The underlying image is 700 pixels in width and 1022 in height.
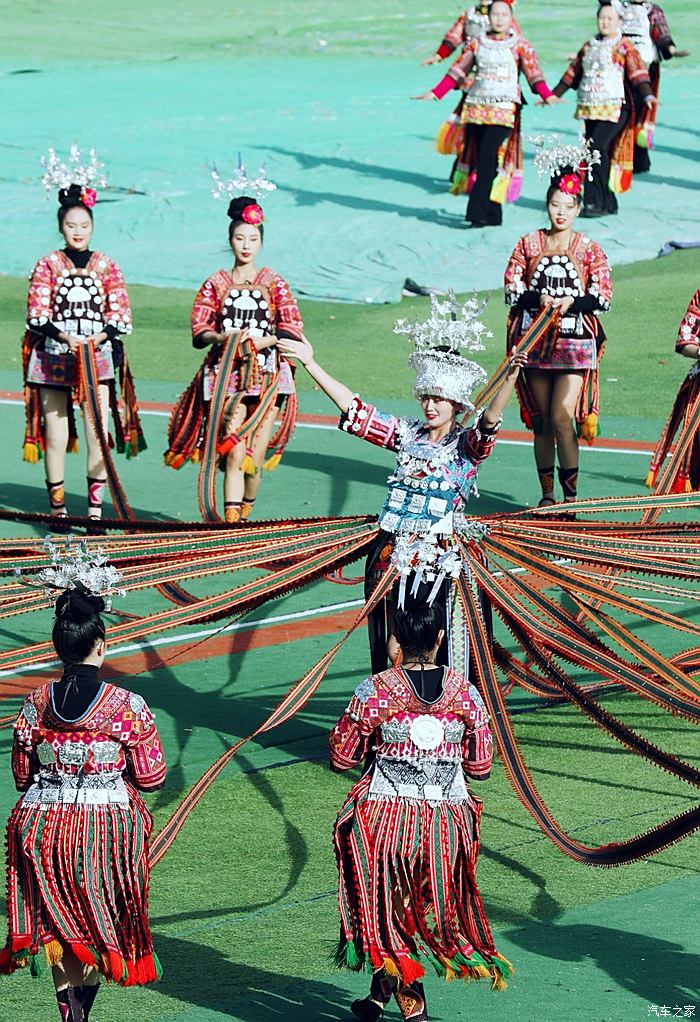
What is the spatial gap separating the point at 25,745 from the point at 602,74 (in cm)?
1584

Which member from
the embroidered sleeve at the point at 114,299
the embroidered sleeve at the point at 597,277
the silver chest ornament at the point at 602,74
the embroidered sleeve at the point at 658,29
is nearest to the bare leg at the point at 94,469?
the embroidered sleeve at the point at 114,299

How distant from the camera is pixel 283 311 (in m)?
10.5

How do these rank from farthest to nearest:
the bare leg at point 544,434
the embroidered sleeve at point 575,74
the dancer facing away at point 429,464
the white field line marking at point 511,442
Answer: the embroidered sleeve at point 575,74
the white field line marking at point 511,442
the bare leg at point 544,434
the dancer facing away at point 429,464

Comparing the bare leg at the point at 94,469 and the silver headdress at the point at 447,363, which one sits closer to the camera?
the silver headdress at the point at 447,363

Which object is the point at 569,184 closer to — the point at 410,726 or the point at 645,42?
the point at 410,726

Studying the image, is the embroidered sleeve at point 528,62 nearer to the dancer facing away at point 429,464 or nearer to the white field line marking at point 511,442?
the white field line marking at point 511,442

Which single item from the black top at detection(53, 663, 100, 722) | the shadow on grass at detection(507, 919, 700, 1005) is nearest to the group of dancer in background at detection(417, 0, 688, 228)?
the shadow on grass at detection(507, 919, 700, 1005)

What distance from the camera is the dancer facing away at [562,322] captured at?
1091 cm

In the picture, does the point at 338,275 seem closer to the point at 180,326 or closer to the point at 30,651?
the point at 180,326

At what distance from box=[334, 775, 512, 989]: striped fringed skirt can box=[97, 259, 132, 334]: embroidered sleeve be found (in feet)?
19.4

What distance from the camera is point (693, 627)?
650 centimetres

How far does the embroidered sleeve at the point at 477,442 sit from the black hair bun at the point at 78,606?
179 centimetres

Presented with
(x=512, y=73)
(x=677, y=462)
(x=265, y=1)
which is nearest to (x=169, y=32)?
(x=265, y=1)

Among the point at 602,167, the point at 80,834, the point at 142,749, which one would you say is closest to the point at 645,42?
the point at 602,167
